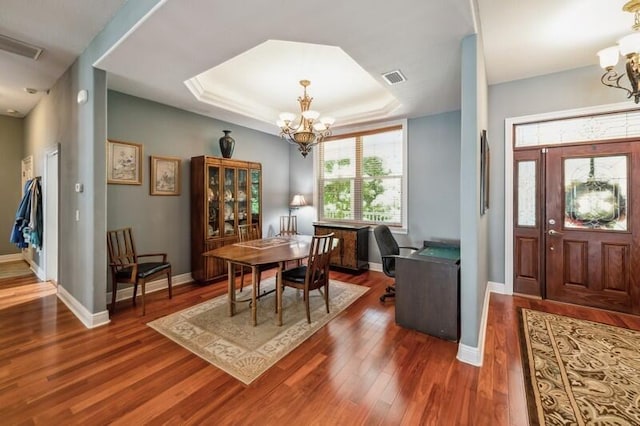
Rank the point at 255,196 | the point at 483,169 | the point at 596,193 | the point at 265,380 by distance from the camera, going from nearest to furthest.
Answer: the point at 265,380, the point at 483,169, the point at 596,193, the point at 255,196

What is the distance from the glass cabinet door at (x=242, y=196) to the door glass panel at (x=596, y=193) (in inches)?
181

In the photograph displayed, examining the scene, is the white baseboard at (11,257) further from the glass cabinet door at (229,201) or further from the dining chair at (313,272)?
the dining chair at (313,272)

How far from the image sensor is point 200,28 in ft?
6.95

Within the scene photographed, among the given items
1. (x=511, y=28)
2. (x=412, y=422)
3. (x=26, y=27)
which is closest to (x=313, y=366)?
(x=412, y=422)

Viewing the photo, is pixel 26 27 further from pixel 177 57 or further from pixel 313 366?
pixel 313 366

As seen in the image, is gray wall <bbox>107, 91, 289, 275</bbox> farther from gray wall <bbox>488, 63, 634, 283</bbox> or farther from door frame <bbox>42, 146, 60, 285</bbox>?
gray wall <bbox>488, 63, 634, 283</bbox>

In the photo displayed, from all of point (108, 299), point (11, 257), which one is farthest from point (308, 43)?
point (11, 257)

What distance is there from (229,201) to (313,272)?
2276 millimetres

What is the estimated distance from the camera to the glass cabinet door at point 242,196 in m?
4.62

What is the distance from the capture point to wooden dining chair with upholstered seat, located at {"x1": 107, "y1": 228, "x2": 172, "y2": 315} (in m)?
3.06

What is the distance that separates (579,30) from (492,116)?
1.27m

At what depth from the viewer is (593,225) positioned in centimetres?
331

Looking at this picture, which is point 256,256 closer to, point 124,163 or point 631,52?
point 124,163

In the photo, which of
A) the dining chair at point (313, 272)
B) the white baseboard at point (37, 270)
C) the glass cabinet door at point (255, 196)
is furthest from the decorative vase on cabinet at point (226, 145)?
the white baseboard at point (37, 270)
